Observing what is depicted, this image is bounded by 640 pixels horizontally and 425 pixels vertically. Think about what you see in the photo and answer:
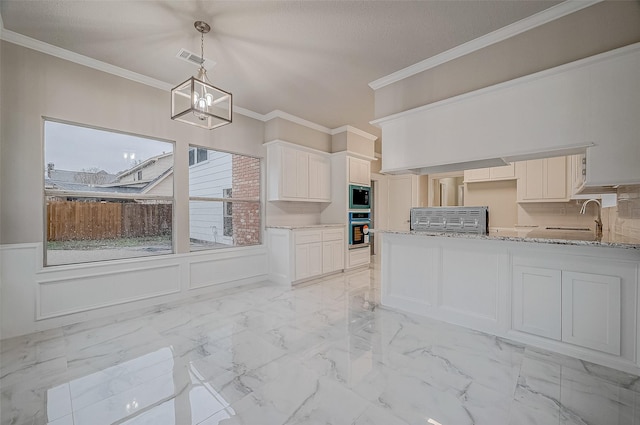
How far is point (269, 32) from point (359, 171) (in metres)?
3.43

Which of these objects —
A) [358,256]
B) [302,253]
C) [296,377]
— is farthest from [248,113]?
[296,377]

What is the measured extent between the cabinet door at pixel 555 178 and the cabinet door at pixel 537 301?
2.54m

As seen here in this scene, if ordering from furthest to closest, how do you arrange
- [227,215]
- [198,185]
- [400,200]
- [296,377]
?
[400,200]
[227,215]
[198,185]
[296,377]

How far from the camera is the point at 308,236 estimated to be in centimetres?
471

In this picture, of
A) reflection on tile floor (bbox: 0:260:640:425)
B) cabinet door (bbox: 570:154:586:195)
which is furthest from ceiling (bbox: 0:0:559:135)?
reflection on tile floor (bbox: 0:260:640:425)

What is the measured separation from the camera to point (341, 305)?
11.6ft

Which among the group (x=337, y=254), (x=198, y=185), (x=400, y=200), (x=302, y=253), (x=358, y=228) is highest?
(x=198, y=185)

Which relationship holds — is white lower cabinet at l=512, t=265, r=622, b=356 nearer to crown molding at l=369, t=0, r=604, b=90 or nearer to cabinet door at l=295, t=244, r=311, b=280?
crown molding at l=369, t=0, r=604, b=90

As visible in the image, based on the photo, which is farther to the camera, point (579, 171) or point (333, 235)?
point (333, 235)

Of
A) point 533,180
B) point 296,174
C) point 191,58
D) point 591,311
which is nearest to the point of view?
point 591,311

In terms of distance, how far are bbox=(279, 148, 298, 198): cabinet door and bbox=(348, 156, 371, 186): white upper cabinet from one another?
3.93 feet

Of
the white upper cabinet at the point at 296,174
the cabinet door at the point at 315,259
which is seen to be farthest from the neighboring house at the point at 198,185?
the cabinet door at the point at 315,259

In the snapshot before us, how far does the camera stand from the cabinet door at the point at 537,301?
2.31 metres

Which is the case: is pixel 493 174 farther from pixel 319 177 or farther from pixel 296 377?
pixel 296 377
